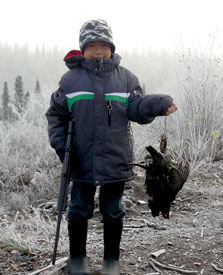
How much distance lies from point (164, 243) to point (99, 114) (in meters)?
1.57

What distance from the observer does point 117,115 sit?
2283 millimetres

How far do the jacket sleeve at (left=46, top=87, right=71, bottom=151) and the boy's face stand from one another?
0.32 meters

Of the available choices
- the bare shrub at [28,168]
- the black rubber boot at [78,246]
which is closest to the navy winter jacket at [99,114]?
the black rubber boot at [78,246]

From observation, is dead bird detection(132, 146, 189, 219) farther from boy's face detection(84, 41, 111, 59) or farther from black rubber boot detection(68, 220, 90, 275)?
boy's face detection(84, 41, 111, 59)

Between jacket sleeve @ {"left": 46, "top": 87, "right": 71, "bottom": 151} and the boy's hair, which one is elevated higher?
the boy's hair

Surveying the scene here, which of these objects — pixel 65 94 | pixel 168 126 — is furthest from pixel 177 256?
pixel 168 126

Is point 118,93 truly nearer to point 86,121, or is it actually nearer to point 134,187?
point 86,121

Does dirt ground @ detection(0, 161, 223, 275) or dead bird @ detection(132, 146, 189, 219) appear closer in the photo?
dead bird @ detection(132, 146, 189, 219)

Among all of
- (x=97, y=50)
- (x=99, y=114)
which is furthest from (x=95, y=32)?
(x=99, y=114)

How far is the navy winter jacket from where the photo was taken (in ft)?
7.32

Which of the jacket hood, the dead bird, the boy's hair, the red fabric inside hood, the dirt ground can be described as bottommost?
the dirt ground

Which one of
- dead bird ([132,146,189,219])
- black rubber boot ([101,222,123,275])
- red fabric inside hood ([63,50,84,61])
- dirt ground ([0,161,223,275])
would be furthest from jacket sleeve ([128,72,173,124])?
dirt ground ([0,161,223,275])

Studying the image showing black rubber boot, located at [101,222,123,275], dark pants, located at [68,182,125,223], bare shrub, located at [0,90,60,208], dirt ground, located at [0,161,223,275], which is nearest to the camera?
dark pants, located at [68,182,125,223]

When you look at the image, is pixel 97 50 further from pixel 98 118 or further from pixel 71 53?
pixel 98 118
